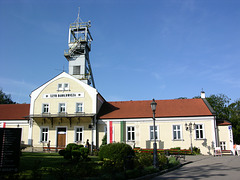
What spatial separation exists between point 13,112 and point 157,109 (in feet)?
69.3

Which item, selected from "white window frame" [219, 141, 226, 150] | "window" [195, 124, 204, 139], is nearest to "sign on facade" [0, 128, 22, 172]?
"window" [195, 124, 204, 139]

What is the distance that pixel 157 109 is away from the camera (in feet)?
106

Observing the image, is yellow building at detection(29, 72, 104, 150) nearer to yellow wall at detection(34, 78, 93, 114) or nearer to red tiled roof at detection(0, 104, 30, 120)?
yellow wall at detection(34, 78, 93, 114)

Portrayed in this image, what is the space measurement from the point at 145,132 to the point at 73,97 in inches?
422

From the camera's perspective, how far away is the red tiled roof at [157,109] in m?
30.5

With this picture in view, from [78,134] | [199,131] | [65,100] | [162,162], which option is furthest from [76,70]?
[162,162]

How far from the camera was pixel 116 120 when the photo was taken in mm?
31203

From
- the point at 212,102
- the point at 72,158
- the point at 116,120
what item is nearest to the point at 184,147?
the point at 116,120

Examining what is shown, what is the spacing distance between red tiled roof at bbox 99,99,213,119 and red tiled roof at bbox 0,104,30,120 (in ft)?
37.6

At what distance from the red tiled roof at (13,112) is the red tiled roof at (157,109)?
11459mm

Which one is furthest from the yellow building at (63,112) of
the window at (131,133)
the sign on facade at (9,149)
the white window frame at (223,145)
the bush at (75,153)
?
the sign on facade at (9,149)

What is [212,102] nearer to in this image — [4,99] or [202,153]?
[202,153]

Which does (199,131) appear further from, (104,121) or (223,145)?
(104,121)

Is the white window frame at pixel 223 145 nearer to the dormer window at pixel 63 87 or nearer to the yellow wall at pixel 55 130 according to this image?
the yellow wall at pixel 55 130
